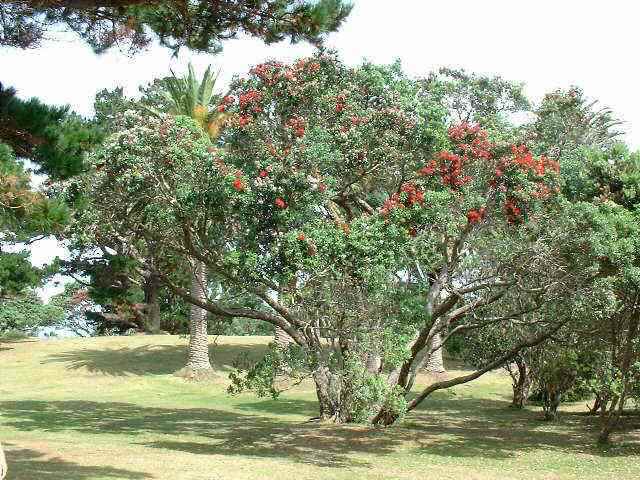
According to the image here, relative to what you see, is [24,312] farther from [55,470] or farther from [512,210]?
[512,210]

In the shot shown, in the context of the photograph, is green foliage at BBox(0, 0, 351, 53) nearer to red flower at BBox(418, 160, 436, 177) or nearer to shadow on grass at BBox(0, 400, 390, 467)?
red flower at BBox(418, 160, 436, 177)

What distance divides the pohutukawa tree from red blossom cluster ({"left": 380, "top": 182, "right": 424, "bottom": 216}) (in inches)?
1.4

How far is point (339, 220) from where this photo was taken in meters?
18.5

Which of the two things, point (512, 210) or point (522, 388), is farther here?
point (522, 388)

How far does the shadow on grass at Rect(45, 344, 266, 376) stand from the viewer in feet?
111

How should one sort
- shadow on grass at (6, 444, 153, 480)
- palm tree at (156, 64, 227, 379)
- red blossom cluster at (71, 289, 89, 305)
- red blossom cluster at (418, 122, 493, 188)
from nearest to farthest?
shadow on grass at (6, 444, 153, 480)
red blossom cluster at (418, 122, 493, 188)
palm tree at (156, 64, 227, 379)
red blossom cluster at (71, 289, 89, 305)

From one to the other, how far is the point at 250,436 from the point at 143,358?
18457 mm

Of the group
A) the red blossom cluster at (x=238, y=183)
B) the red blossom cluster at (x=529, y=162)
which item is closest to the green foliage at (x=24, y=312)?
the red blossom cluster at (x=238, y=183)

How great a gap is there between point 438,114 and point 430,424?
30.4 feet

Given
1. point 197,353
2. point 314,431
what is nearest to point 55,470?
point 314,431

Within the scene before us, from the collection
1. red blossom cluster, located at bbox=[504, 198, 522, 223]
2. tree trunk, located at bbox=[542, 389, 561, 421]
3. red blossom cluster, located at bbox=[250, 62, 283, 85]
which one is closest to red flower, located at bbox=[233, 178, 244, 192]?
red blossom cluster, located at bbox=[250, 62, 283, 85]

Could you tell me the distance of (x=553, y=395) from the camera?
78.4ft

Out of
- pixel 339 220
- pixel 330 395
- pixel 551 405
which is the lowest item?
pixel 551 405

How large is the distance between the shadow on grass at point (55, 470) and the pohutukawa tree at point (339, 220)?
16.8 ft
